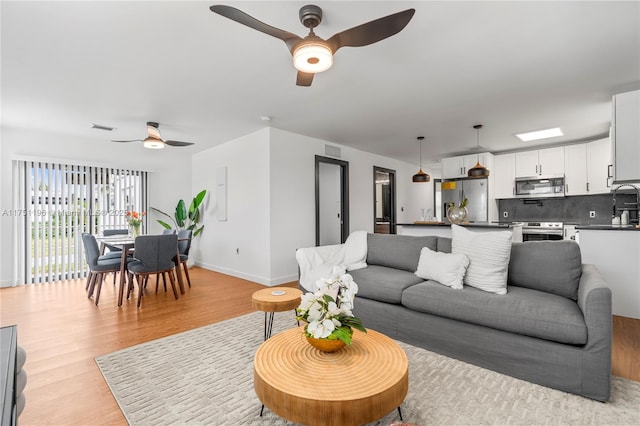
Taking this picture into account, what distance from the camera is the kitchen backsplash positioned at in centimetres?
551

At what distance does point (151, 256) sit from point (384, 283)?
294cm

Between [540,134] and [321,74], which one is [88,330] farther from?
[540,134]

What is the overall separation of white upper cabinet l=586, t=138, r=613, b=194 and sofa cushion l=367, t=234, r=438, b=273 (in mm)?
4319

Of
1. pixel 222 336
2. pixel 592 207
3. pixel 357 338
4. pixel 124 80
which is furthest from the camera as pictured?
pixel 592 207

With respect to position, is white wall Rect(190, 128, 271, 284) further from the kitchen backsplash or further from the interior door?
the kitchen backsplash

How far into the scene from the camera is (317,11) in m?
2.04

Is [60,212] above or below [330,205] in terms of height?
below

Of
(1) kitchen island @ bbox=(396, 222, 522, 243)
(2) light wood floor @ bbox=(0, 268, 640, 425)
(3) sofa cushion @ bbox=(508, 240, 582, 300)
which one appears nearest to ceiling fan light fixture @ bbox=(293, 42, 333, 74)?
(3) sofa cushion @ bbox=(508, 240, 582, 300)

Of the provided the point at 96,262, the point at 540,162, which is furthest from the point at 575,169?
the point at 96,262

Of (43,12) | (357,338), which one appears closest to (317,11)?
(43,12)

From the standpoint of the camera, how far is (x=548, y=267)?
7.75 ft

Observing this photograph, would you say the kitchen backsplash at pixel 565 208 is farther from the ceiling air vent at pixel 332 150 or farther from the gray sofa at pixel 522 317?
the gray sofa at pixel 522 317

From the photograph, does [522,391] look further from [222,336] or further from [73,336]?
[73,336]

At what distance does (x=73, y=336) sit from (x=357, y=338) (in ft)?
9.17
